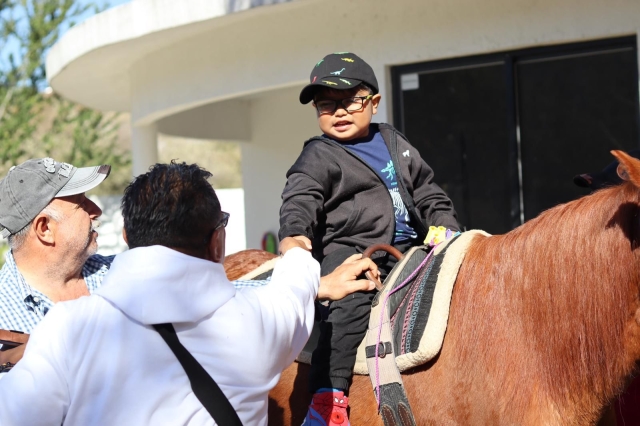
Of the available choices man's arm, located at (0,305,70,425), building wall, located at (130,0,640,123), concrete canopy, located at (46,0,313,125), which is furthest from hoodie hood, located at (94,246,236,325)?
concrete canopy, located at (46,0,313,125)

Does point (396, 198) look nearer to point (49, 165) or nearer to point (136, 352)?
point (49, 165)

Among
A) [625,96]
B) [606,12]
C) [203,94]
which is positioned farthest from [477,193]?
[203,94]

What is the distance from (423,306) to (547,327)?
16.0 inches

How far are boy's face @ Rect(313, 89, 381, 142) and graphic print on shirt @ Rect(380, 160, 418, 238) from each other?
0.19m

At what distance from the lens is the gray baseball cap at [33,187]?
2672 mm

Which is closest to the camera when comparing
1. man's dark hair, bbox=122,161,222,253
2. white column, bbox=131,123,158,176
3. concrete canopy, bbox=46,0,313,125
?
man's dark hair, bbox=122,161,222,253

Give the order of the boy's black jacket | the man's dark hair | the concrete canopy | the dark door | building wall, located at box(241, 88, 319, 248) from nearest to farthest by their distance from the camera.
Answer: the man's dark hair
the boy's black jacket
the dark door
the concrete canopy
building wall, located at box(241, 88, 319, 248)

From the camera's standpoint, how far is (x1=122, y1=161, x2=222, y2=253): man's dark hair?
1971 millimetres

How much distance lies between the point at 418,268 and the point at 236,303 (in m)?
0.98

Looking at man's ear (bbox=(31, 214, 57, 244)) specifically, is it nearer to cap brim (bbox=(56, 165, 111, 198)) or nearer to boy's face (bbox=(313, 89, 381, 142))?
cap brim (bbox=(56, 165, 111, 198))

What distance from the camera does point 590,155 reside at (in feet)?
22.6

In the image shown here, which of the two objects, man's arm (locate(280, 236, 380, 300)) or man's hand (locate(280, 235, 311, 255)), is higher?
man's hand (locate(280, 235, 311, 255))

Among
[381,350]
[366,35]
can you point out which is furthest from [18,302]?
[366,35]

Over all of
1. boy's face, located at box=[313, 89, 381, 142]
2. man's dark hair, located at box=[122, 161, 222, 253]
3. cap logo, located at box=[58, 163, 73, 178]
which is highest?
boy's face, located at box=[313, 89, 381, 142]
